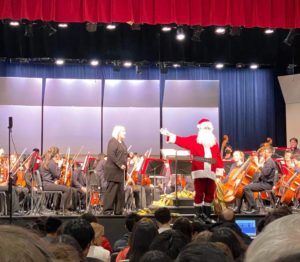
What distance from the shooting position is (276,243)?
0.78m

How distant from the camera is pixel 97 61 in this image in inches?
752

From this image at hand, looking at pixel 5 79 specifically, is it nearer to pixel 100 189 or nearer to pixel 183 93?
pixel 183 93

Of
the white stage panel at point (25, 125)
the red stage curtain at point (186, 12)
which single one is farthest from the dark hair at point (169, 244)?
the white stage panel at point (25, 125)

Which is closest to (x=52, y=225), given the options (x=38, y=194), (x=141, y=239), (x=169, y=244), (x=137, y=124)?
(x=141, y=239)

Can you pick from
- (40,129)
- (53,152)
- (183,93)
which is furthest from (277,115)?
(53,152)

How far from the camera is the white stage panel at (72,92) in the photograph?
19.9 meters

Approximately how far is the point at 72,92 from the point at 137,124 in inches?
93.1

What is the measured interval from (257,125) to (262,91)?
1183 millimetres

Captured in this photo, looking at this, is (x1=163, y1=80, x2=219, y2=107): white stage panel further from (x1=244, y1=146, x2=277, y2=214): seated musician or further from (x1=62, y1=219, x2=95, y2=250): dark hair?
(x1=62, y1=219, x2=95, y2=250): dark hair

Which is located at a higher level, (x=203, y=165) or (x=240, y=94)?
(x=240, y=94)

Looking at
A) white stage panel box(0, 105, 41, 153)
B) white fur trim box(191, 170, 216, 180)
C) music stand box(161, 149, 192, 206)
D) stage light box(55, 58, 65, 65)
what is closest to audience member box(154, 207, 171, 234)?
white fur trim box(191, 170, 216, 180)

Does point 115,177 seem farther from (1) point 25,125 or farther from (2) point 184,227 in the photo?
(1) point 25,125

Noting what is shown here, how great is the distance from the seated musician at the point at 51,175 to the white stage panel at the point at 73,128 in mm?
8132

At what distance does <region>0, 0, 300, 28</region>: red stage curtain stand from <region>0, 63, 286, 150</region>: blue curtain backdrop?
35.2 feet
